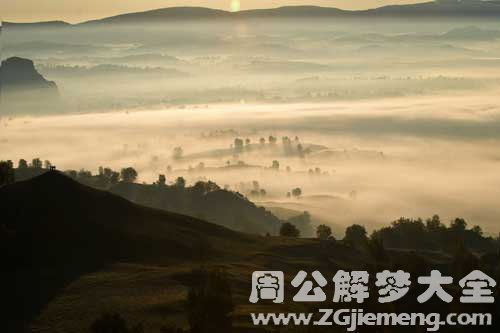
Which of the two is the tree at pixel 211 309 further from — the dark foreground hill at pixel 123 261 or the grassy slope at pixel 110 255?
the grassy slope at pixel 110 255

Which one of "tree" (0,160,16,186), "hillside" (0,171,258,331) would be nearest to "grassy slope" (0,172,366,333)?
"hillside" (0,171,258,331)

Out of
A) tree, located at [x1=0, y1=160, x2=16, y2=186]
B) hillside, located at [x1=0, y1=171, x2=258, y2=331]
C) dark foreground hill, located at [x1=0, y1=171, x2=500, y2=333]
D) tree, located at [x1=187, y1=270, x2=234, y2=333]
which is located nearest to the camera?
tree, located at [x1=187, y1=270, x2=234, y2=333]

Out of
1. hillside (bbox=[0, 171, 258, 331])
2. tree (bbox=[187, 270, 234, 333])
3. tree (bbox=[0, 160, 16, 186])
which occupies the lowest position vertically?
tree (bbox=[187, 270, 234, 333])

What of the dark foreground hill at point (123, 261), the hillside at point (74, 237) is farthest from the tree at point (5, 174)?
the hillside at point (74, 237)

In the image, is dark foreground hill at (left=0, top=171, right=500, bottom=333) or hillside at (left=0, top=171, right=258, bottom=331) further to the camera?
hillside at (left=0, top=171, right=258, bottom=331)

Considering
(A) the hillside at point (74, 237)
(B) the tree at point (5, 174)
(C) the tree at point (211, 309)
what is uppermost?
(B) the tree at point (5, 174)

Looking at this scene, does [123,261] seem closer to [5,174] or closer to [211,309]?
[211,309]

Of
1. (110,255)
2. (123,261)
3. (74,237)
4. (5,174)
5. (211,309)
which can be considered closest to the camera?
(211,309)

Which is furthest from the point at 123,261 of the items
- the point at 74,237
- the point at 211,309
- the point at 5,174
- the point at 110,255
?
the point at 5,174

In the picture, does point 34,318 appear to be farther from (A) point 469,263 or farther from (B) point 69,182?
(A) point 469,263

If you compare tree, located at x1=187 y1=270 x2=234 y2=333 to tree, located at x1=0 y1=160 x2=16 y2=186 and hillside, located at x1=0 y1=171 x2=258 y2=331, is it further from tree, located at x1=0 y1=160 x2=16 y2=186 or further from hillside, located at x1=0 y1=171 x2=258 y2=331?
tree, located at x1=0 y1=160 x2=16 y2=186

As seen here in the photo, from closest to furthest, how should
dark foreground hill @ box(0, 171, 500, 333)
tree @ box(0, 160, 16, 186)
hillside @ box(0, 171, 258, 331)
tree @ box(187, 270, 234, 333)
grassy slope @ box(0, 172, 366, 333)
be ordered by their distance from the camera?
tree @ box(187, 270, 234, 333)
dark foreground hill @ box(0, 171, 500, 333)
grassy slope @ box(0, 172, 366, 333)
hillside @ box(0, 171, 258, 331)
tree @ box(0, 160, 16, 186)

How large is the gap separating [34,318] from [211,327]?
2519cm

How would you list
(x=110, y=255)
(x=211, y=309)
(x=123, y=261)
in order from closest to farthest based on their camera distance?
(x=211, y=309) → (x=123, y=261) → (x=110, y=255)
